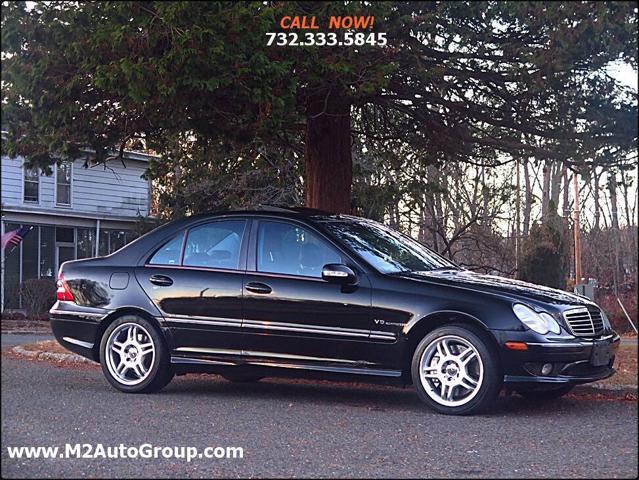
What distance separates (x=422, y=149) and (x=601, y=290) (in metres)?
6.60

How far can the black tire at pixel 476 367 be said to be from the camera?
7.12 m

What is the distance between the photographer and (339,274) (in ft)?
25.0

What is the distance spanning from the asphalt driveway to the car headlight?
0.68 meters

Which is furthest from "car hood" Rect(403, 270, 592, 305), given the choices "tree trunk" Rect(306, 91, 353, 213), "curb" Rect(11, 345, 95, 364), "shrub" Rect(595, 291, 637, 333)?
"shrub" Rect(595, 291, 637, 333)

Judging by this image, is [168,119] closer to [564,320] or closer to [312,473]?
[564,320]

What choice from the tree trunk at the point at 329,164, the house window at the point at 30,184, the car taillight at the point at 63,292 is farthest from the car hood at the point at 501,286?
the house window at the point at 30,184

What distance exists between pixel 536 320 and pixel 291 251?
221cm

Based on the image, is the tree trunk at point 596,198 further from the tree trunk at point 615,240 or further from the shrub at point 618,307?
the shrub at point 618,307

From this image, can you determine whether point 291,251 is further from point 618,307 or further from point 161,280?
point 618,307

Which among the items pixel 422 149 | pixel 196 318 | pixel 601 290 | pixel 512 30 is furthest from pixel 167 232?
pixel 601 290

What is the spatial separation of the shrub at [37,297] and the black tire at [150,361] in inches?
41.7

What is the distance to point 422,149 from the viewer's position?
551 inches

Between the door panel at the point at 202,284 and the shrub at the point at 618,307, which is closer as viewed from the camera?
the door panel at the point at 202,284

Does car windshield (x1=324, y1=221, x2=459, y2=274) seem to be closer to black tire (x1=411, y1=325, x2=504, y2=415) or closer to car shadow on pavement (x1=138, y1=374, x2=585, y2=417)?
black tire (x1=411, y1=325, x2=504, y2=415)
